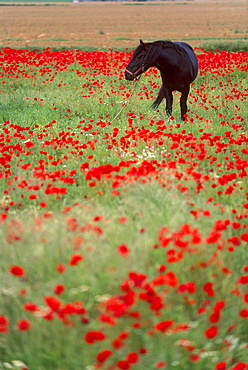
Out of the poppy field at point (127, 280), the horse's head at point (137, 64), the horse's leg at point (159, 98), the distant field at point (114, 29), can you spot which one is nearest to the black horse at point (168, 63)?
the horse's head at point (137, 64)

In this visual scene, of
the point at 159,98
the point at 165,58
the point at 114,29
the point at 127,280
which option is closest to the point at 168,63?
the point at 165,58

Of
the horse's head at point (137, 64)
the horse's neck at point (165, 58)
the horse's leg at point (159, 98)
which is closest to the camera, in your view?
the horse's head at point (137, 64)

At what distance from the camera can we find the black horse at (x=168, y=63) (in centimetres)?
906

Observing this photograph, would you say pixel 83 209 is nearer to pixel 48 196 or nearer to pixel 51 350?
pixel 48 196

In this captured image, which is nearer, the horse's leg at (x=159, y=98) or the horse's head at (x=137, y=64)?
the horse's head at (x=137, y=64)

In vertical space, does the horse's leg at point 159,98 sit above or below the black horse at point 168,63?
below

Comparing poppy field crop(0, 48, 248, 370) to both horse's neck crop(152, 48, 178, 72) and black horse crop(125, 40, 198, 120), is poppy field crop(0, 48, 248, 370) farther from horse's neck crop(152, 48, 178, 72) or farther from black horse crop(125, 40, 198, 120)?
horse's neck crop(152, 48, 178, 72)

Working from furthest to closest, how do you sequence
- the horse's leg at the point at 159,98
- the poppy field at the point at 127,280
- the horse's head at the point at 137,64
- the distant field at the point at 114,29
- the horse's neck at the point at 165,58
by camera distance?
the distant field at the point at 114,29, the horse's leg at the point at 159,98, the horse's neck at the point at 165,58, the horse's head at the point at 137,64, the poppy field at the point at 127,280

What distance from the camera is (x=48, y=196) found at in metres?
5.68

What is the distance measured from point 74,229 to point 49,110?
834cm

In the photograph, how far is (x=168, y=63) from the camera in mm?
9633

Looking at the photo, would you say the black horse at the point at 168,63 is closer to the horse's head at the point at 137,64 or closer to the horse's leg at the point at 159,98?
the horse's head at the point at 137,64

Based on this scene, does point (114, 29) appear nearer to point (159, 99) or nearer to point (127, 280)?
point (159, 99)

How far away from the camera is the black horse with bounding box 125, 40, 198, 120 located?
906cm
